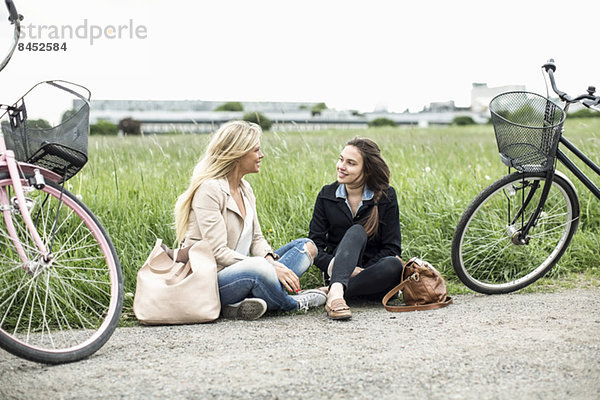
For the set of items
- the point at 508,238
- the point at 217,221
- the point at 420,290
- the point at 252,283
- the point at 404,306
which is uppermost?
the point at 217,221

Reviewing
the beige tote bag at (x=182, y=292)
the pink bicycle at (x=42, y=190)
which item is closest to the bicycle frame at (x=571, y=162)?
the beige tote bag at (x=182, y=292)

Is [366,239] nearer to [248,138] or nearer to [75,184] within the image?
[248,138]

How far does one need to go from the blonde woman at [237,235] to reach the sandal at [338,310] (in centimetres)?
24

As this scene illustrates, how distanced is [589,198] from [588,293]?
5.63 ft

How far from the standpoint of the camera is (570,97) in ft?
14.6

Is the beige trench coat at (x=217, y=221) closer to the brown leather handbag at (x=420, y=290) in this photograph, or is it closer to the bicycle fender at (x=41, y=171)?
the bicycle fender at (x=41, y=171)

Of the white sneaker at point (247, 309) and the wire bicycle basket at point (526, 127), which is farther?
the wire bicycle basket at point (526, 127)

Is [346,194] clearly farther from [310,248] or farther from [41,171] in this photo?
[41,171]

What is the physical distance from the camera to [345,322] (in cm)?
402

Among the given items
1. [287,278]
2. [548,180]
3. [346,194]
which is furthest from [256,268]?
[548,180]

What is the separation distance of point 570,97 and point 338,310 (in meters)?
2.05

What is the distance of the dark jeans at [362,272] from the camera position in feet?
14.0

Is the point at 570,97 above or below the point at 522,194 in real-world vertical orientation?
above

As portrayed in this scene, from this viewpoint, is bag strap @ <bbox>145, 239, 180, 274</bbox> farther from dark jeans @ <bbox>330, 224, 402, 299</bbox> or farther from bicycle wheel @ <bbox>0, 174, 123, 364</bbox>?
dark jeans @ <bbox>330, 224, 402, 299</bbox>
